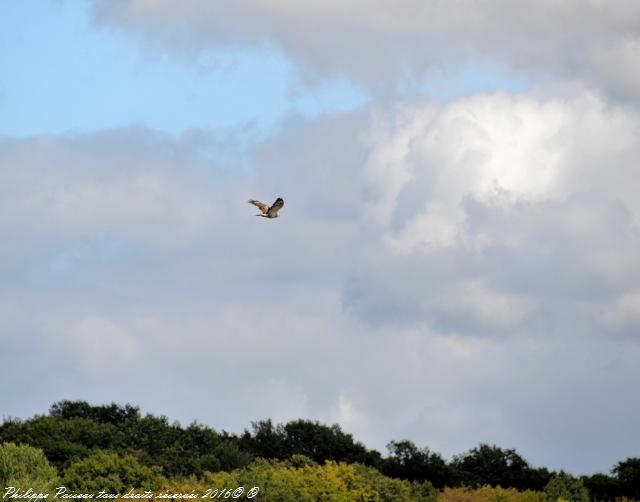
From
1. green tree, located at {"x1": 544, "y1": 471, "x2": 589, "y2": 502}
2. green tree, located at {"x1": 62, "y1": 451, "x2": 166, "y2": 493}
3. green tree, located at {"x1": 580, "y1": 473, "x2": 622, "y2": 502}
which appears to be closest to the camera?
green tree, located at {"x1": 62, "y1": 451, "x2": 166, "y2": 493}

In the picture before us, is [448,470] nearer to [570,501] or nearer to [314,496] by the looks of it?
[570,501]

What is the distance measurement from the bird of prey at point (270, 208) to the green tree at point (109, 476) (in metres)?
27.4

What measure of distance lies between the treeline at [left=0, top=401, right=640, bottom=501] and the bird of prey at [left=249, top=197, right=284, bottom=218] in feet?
122

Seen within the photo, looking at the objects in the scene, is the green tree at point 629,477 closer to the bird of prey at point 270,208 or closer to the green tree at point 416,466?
the green tree at point 416,466

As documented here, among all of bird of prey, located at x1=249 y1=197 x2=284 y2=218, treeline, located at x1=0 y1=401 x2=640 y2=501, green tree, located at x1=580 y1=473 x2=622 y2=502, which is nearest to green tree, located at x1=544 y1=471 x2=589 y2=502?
treeline, located at x1=0 y1=401 x2=640 y2=501

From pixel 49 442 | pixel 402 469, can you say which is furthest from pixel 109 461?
pixel 402 469

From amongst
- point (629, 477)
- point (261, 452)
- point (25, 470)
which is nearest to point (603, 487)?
point (629, 477)

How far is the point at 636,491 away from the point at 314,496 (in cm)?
4439

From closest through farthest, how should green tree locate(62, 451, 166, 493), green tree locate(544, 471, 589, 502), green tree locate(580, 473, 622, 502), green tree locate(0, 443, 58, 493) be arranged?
green tree locate(0, 443, 58, 493) < green tree locate(62, 451, 166, 493) < green tree locate(544, 471, 589, 502) < green tree locate(580, 473, 622, 502)

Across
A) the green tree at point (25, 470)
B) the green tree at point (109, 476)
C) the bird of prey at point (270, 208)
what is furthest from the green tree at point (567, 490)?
the bird of prey at point (270, 208)

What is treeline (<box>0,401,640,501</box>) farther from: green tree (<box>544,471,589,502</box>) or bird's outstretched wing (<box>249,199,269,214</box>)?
bird's outstretched wing (<box>249,199,269,214</box>)

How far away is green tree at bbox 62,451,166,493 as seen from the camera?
7350 centimetres

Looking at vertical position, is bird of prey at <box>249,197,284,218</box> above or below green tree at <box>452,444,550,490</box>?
below

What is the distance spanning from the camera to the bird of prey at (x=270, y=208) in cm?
4919
